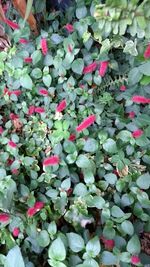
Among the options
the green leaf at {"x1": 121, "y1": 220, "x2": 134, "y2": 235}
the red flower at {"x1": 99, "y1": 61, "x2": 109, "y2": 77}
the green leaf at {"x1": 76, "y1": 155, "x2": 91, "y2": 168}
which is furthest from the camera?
the red flower at {"x1": 99, "y1": 61, "x2": 109, "y2": 77}

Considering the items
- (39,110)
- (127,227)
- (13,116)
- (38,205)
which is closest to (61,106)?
(39,110)

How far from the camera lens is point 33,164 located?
1254 millimetres

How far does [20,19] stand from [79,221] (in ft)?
2.34

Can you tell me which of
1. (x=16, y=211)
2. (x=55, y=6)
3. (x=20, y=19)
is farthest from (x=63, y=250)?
(x=55, y=6)

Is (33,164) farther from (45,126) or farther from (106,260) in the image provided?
(106,260)

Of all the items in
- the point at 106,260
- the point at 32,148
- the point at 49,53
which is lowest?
the point at 106,260

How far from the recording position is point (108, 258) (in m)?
1.02

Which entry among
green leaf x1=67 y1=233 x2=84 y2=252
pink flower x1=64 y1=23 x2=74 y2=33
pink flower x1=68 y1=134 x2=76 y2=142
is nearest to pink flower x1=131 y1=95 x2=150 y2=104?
pink flower x1=68 y1=134 x2=76 y2=142

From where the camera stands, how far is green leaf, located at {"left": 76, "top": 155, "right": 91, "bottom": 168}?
118 centimetres

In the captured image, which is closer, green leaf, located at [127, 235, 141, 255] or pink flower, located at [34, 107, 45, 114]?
green leaf, located at [127, 235, 141, 255]

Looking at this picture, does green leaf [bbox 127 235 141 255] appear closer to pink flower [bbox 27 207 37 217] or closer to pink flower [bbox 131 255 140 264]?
pink flower [bbox 131 255 140 264]

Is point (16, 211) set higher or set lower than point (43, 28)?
lower

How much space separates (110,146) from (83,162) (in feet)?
0.30

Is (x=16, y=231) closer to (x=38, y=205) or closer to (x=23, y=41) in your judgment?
(x=38, y=205)
